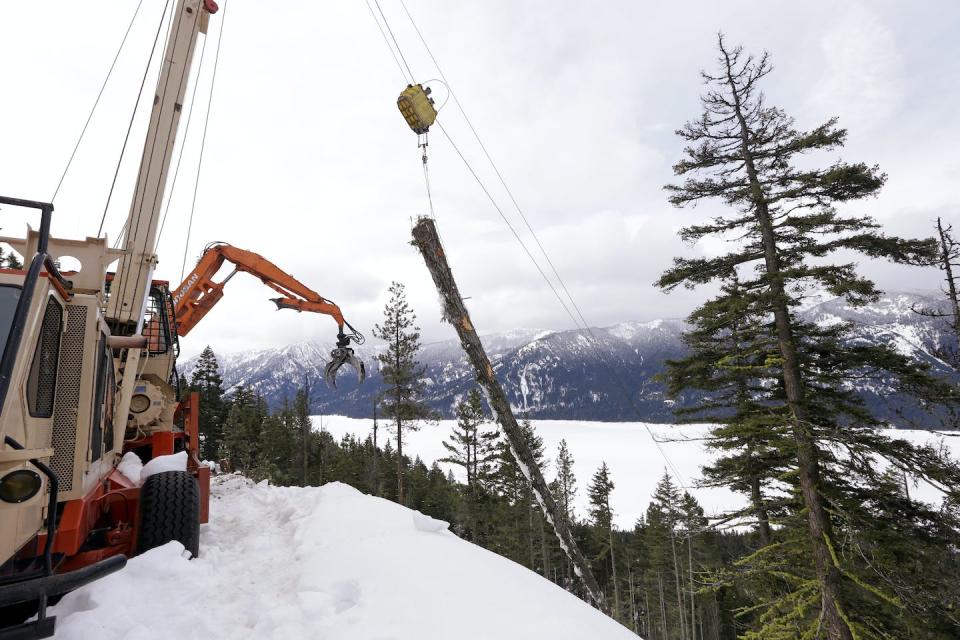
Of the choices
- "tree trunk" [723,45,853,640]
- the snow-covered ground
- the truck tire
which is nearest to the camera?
the truck tire

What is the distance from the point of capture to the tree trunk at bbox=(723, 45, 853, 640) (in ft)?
30.2

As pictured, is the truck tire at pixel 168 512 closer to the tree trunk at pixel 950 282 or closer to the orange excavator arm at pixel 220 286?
the orange excavator arm at pixel 220 286

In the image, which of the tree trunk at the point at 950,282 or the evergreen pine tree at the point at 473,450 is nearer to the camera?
the tree trunk at the point at 950,282

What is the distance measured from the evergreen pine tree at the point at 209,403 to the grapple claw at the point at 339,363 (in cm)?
3152

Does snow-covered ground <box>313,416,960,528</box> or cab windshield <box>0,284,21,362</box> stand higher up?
cab windshield <box>0,284,21,362</box>

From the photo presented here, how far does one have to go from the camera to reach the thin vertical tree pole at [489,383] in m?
7.25

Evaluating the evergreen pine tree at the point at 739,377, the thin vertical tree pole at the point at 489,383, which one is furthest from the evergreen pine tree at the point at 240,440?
the evergreen pine tree at the point at 739,377

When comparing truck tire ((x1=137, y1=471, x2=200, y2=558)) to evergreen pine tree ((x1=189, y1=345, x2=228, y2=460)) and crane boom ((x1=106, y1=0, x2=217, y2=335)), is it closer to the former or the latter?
crane boom ((x1=106, y1=0, x2=217, y2=335))

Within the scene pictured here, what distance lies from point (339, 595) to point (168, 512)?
7.77 ft

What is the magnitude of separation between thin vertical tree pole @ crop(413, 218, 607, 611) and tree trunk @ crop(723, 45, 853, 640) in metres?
5.63

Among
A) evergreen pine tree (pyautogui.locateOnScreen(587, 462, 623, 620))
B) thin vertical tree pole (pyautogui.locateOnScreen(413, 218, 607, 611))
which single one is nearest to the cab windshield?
thin vertical tree pole (pyautogui.locateOnScreen(413, 218, 607, 611))

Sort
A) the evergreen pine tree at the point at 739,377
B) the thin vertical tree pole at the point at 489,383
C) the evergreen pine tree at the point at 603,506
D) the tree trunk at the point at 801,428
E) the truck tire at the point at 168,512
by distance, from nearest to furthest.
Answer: the truck tire at the point at 168,512 < the thin vertical tree pole at the point at 489,383 < the tree trunk at the point at 801,428 < the evergreen pine tree at the point at 739,377 < the evergreen pine tree at the point at 603,506

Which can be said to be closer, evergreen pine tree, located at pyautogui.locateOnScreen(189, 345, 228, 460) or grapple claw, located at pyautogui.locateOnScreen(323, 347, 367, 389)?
grapple claw, located at pyautogui.locateOnScreen(323, 347, 367, 389)

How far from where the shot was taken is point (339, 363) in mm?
9812
